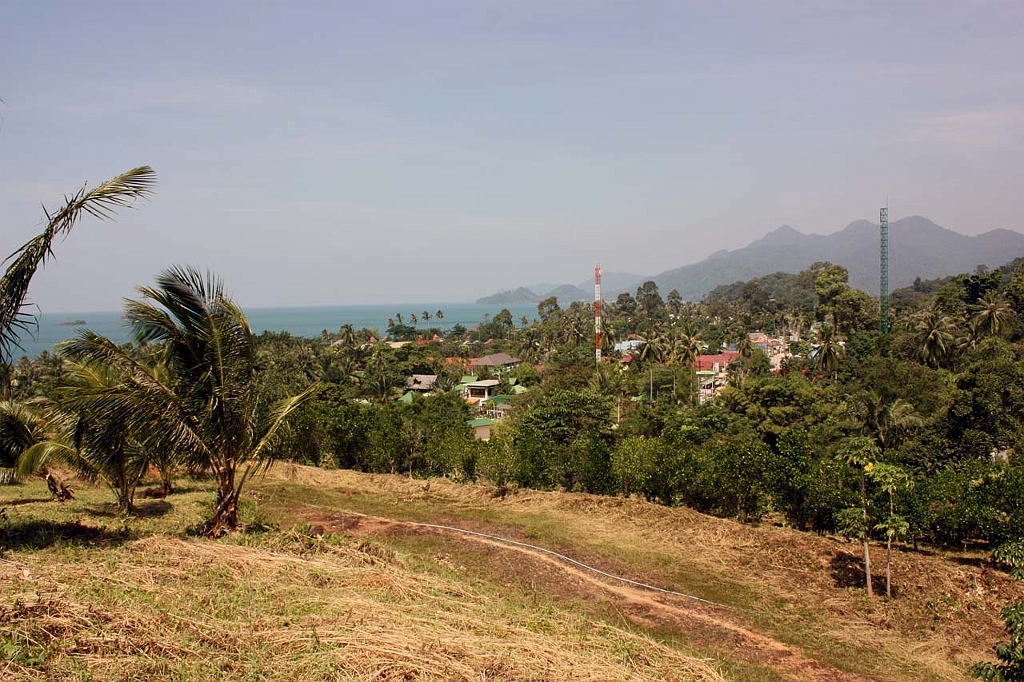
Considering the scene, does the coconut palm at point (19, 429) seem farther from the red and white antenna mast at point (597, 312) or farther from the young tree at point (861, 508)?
the red and white antenna mast at point (597, 312)

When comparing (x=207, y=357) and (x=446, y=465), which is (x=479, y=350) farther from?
(x=207, y=357)

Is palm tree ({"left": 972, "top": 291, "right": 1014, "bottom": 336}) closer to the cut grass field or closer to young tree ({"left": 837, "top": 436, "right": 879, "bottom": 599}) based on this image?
the cut grass field

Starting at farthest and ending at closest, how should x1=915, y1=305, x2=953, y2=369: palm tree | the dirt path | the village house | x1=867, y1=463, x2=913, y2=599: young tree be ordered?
the village house
x1=915, y1=305, x2=953, y2=369: palm tree
x1=867, y1=463, x2=913, y2=599: young tree
the dirt path

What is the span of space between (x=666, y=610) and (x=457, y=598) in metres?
2.92

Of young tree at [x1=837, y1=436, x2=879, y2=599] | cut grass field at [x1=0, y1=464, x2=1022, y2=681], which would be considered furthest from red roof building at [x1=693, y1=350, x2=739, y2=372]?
young tree at [x1=837, y1=436, x2=879, y2=599]

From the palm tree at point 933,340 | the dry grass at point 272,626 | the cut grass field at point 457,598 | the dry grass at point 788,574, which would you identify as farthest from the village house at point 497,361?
the dry grass at point 272,626

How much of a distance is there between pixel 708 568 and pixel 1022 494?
5.42 meters

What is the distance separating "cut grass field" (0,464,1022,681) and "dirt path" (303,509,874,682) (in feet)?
0.12

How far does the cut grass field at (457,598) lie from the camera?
4699 mm

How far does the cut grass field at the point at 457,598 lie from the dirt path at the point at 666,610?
1.4 inches

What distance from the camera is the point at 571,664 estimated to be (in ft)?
16.6

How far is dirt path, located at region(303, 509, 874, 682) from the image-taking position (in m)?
6.91

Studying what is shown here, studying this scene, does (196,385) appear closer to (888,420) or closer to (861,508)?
(861,508)

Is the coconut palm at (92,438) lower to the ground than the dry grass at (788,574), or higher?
higher
